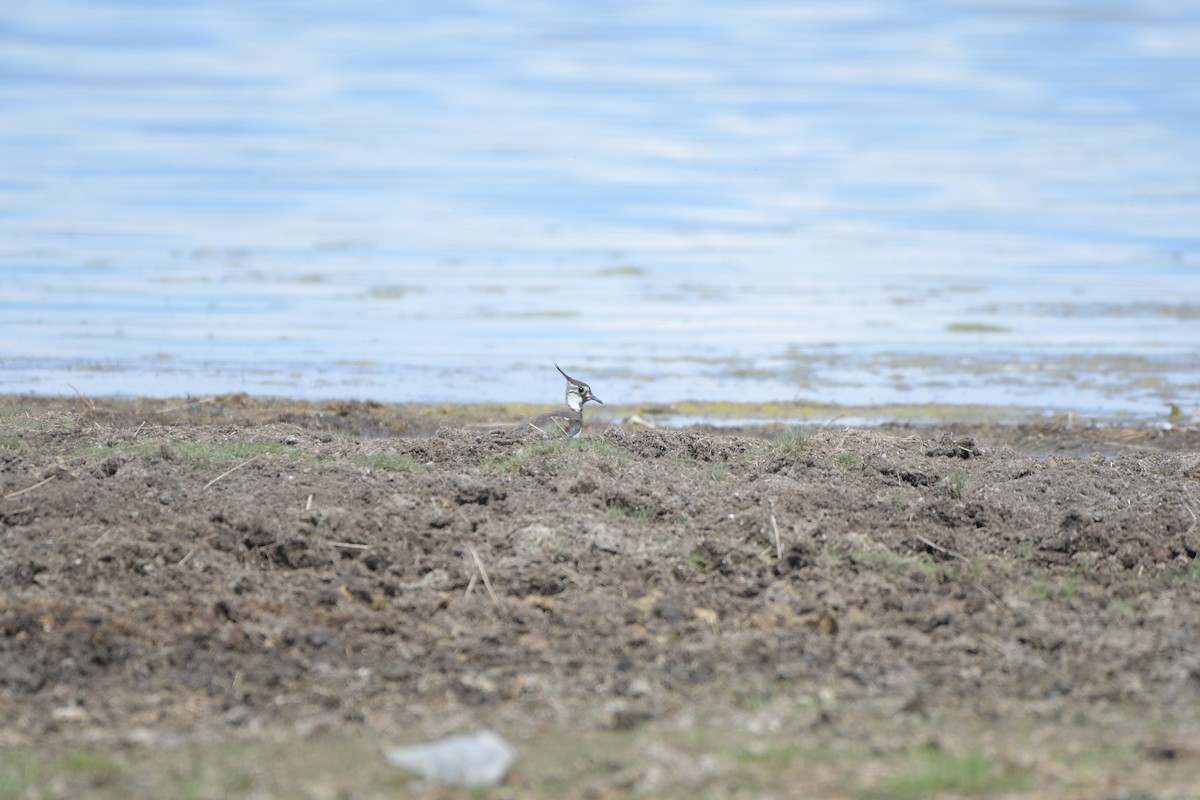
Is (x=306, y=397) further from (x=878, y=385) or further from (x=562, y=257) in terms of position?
(x=562, y=257)

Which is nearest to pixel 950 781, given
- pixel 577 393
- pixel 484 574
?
pixel 484 574

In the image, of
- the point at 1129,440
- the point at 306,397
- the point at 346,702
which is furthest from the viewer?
the point at 306,397

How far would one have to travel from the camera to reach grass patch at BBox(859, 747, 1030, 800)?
5.27m

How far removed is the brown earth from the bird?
0.70 m

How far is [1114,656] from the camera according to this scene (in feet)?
23.2

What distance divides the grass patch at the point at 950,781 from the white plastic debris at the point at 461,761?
4.40ft

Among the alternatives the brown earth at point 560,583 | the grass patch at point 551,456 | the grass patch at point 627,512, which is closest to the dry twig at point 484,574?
the brown earth at point 560,583

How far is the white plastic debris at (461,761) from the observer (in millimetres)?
5387

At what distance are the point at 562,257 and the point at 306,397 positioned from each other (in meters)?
21.4

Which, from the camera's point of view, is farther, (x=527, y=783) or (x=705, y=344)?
(x=705, y=344)

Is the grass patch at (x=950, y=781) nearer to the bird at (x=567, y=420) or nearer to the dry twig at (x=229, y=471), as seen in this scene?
the dry twig at (x=229, y=471)

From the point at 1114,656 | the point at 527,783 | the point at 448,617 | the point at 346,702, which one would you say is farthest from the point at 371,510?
the point at 1114,656

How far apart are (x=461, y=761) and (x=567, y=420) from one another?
682 cm

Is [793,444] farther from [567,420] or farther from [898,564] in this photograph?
[898,564]
